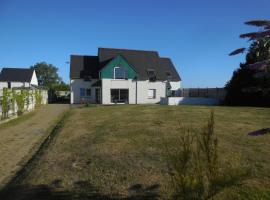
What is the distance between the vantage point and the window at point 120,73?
1416 inches

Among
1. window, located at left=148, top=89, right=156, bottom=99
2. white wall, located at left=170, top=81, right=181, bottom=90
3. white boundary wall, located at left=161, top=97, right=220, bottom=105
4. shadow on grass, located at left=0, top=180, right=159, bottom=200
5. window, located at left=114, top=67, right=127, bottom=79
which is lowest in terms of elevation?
shadow on grass, located at left=0, top=180, right=159, bottom=200

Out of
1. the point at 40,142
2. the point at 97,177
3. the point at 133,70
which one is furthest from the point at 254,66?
the point at 133,70

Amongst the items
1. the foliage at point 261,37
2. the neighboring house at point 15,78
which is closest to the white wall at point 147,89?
the neighboring house at point 15,78

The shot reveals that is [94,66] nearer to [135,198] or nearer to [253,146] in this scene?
[253,146]

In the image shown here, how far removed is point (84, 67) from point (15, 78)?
70.2 ft

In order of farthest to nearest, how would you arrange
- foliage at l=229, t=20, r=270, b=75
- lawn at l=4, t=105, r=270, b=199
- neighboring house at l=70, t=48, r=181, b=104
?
neighboring house at l=70, t=48, r=181, b=104 → lawn at l=4, t=105, r=270, b=199 → foliage at l=229, t=20, r=270, b=75

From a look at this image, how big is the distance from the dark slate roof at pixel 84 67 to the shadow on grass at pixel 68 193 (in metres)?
33.3

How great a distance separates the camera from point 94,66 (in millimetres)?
39812

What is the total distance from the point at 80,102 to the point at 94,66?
232 inches

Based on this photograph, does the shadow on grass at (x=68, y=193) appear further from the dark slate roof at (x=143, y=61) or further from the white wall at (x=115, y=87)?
the dark slate roof at (x=143, y=61)

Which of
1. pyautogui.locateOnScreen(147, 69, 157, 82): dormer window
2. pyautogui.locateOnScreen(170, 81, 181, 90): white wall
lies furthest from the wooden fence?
pyautogui.locateOnScreen(170, 81, 181, 90): white wall

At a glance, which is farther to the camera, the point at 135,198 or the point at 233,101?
the point at 233,101

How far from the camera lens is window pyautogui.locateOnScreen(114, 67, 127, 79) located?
1416 inches

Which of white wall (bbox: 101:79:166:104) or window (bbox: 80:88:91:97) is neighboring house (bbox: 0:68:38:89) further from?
white wall (bbox: 101:79:166:104)
